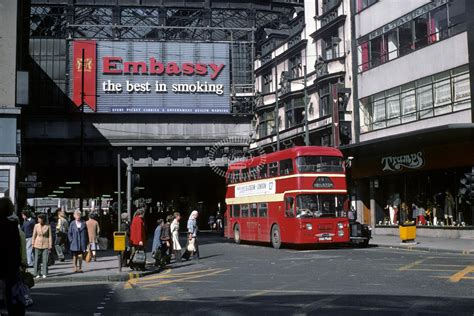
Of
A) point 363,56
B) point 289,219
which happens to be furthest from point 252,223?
point 363,56

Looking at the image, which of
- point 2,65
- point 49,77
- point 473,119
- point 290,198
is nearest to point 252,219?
point 290,198

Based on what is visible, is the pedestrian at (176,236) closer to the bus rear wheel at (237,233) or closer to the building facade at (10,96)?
the bus rear wheel at (237,233)

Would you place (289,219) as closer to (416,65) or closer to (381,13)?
(416,65)

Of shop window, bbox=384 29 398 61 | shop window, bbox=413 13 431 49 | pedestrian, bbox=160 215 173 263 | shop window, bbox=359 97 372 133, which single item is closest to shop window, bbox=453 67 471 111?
shop window, bbox=413 13 431 49

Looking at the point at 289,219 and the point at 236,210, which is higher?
the point at 236,210

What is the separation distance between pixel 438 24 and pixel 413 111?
4829 mm

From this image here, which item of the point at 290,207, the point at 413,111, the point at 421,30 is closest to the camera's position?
the point at 290,207

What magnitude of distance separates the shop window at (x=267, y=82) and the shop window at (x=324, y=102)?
10.9m

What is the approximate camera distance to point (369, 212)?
128 ft

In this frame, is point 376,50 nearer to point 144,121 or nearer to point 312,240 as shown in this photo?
point 312,240

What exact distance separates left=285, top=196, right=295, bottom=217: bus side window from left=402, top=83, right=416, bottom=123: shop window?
11355 mm

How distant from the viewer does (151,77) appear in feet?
187

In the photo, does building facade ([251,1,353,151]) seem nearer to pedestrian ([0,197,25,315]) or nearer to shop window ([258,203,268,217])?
shop window ([258,203,268,217])

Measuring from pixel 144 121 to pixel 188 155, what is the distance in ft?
19.5
